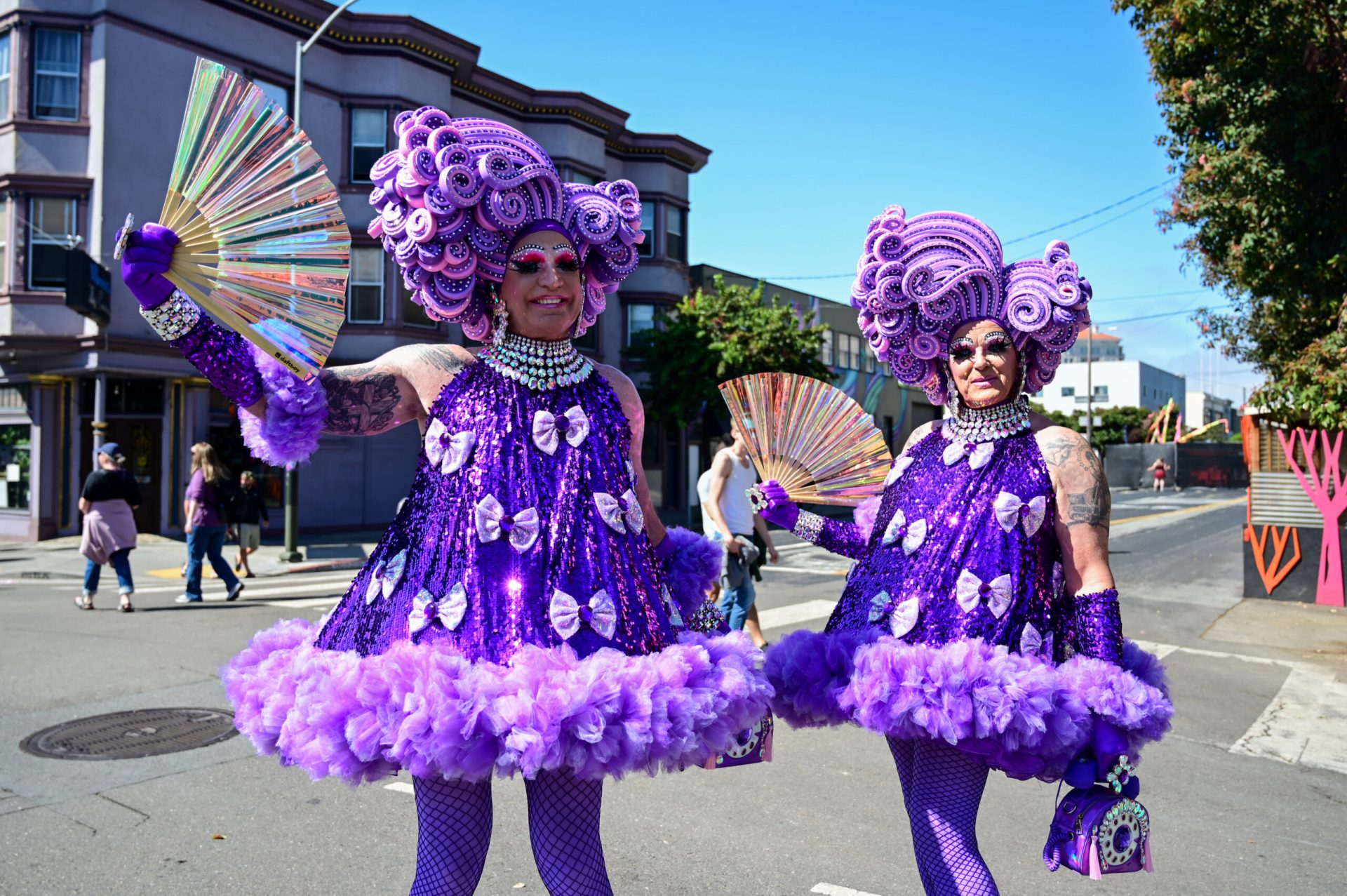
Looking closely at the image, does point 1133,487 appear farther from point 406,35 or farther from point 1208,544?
point 406,35

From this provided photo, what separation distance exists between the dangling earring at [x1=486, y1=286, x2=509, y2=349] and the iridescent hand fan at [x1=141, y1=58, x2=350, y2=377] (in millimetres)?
395

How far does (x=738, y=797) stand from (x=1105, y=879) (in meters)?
1.57

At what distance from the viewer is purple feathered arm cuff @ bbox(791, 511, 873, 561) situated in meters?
3.25

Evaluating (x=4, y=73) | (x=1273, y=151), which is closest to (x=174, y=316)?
(x=1273, y=151)

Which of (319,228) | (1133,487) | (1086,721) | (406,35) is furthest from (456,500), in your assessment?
(1133,487)

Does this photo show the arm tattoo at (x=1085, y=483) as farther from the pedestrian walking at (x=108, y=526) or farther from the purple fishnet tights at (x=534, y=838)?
the pedestrian walking at (x=108, y=526)

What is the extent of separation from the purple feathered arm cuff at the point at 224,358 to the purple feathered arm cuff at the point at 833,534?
1.68 metres

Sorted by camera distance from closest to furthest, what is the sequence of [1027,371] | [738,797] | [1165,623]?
[1027,371], [738,797], [1165,623]

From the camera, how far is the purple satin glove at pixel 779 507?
347cm

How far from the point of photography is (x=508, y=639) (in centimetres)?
219

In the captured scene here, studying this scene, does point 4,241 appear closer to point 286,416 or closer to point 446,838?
point 286,416


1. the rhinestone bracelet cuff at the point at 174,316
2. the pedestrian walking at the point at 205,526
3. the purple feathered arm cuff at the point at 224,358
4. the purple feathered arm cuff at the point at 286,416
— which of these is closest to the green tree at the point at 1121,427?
the pedestrian walking at the point at 205,526

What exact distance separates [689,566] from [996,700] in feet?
2.99

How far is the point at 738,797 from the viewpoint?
4.59m
